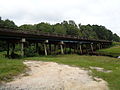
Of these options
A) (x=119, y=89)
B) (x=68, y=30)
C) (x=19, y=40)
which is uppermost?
(x=68, y=30)

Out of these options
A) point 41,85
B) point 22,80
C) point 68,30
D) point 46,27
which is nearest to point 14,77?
point 22,80

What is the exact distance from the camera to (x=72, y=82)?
13.1m

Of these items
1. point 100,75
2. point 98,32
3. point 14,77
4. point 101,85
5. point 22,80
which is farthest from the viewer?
point 98,32

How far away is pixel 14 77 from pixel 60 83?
14.4ft

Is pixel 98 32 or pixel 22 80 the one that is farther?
pixel 98 32

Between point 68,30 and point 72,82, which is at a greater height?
point 68,30

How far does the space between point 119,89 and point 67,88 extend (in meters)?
3.59

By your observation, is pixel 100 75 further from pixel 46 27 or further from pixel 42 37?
pixel 46 27

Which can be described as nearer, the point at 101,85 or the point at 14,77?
the point at 101,85

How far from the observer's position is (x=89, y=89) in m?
11.4

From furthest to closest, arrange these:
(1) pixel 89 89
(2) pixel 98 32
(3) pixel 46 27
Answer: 1. (2) pixel 98 32
2. (3) pixel 46 27
3. (1) pixel 89 89

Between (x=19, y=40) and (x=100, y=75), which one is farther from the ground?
(x=19, y=40)

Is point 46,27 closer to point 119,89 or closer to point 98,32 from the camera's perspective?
point 98,32

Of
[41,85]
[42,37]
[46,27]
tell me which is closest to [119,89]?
[41,85]
